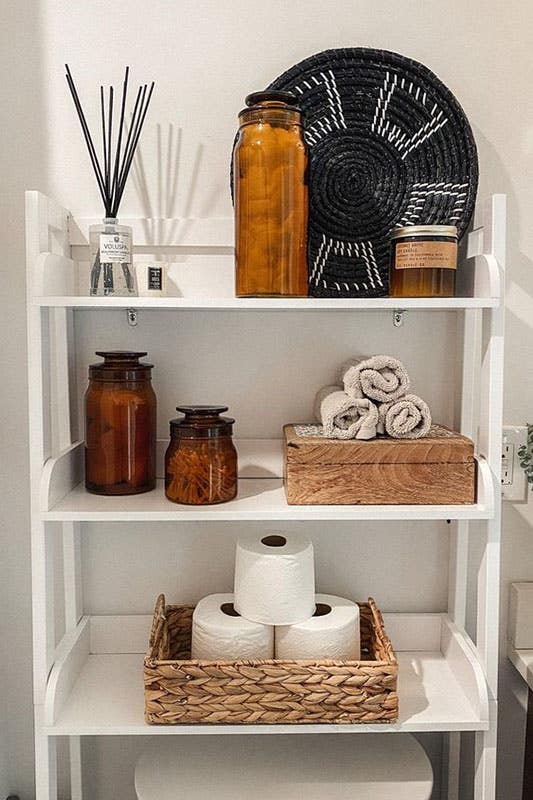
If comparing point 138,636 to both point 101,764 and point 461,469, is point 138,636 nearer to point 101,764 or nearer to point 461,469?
point 101,764

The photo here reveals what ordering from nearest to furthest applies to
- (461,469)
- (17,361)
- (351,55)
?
(461,469), (351,55), (17,361)

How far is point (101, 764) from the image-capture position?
1.46 meters

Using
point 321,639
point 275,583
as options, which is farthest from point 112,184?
point 321,639

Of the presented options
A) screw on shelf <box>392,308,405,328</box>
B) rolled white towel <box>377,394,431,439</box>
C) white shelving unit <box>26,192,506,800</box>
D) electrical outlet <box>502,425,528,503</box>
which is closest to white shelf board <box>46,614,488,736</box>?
white shelving unit <box>26,192,506,800</box>

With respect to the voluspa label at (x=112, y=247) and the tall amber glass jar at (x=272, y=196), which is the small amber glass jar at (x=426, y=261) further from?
the voluspa label at (x=112, y=247)

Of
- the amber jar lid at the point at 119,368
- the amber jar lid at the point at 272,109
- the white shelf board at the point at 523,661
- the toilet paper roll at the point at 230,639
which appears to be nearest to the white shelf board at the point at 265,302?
the amber jar lid at the point at 119,368

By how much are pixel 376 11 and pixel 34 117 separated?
594 millimetres

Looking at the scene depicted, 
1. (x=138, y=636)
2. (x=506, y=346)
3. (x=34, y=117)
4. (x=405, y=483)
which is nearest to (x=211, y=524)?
(x=138, y=636)

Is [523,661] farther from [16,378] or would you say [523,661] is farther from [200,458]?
[16,378]

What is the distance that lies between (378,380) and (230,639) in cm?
43

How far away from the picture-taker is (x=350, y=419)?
3.94 ft

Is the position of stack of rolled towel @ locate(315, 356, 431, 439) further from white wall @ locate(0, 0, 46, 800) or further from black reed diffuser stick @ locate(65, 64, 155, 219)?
white wall @ locate(0, 0, 46, 800)

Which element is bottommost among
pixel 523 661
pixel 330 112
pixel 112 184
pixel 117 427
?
pixel 523 661

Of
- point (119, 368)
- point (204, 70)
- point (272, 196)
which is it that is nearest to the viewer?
point (272, 196)
